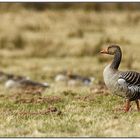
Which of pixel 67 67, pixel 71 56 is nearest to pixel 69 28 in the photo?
pixel 71 56

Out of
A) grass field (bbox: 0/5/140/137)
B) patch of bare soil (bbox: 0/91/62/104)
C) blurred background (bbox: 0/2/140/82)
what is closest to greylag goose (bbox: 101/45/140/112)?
grass field (bbox: 0/5/140/137)

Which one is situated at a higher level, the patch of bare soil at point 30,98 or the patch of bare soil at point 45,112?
the patch of bare soil at point 45,112

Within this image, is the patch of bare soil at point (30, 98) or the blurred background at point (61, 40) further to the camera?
the blurred background at point (61, 40)

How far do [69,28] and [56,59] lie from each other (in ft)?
20.1

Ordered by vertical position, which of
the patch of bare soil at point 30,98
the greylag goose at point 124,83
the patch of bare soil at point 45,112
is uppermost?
the greylag goose at point 124,83

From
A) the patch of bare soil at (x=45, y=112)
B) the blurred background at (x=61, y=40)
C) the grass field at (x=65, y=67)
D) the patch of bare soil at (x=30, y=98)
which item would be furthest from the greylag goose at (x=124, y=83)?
the blurred background at (x=61, y=40)

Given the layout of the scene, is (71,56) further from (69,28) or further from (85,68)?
(69,28)

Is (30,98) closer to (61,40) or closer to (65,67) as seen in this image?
(65,67)

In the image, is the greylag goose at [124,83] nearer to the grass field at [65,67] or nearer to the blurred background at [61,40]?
the grass field at [65,67]

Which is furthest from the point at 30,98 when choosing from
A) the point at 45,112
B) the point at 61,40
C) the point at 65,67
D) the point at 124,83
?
the point at 61,40

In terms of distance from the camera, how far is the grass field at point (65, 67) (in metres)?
7.57

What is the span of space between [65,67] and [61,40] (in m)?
4.07

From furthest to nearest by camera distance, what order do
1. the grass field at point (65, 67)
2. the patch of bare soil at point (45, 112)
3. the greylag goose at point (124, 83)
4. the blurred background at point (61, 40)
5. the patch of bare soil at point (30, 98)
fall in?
the blurred background at point (61, 40) < the patch of bare soil at point (30, 98) < the patch of bare soil at point (45, 112) < the greylag goose at point (124, 83) < the grass field at point (65, 67)

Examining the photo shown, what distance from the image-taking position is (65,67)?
18.5 m
